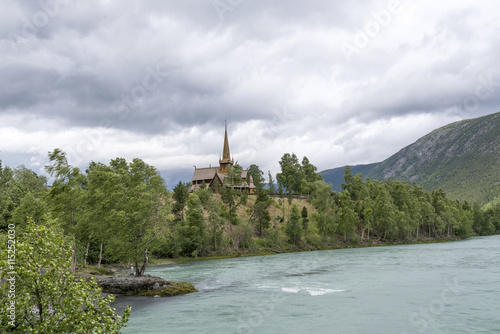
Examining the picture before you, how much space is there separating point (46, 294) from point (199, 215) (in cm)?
8126

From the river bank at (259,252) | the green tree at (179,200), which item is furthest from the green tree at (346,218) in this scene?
the green tree at (179,200)

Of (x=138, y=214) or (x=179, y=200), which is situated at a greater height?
(x=179, y=200)

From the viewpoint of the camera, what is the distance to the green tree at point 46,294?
9.62 meters

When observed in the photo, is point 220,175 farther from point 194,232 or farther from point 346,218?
point 194,232

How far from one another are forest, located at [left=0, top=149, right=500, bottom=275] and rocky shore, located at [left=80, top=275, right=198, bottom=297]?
4557 millimetres

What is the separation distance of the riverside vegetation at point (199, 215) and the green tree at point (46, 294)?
15 centimetres

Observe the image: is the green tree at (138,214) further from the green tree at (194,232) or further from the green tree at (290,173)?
the green tree at (290,173)

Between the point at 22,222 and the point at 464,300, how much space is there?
2256 inches

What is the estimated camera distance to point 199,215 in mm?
90688

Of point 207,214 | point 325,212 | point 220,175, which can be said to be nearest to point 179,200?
point 207,214

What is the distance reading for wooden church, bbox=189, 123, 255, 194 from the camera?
14825 centimetres

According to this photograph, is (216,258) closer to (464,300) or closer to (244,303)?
(244,303)

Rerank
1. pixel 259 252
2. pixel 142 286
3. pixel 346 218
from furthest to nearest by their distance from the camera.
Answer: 1. pixel 346 218
2. pixel 259 252
3. pixel 142 286

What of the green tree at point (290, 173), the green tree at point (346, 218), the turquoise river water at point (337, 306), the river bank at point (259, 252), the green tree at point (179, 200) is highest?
the green tree at point (290, 173)
